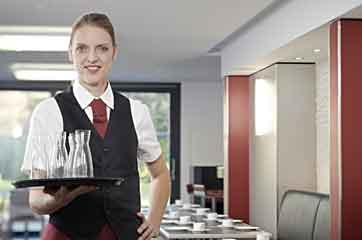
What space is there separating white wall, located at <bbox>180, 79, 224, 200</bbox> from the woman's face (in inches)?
380

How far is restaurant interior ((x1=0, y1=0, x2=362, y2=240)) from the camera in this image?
15.3 ft

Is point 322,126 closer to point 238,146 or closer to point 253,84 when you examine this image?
point 253,84

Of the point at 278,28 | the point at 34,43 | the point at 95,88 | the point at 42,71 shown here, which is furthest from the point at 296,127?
the point at 95,88

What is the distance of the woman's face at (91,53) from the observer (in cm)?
145

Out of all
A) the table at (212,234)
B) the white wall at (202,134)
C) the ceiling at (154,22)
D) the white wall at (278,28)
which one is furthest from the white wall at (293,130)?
the white wall at (202,134)

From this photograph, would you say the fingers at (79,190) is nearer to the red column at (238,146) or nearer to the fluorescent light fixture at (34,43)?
the fluorescent light fixture at (34,43)

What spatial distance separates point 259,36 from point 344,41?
188cm

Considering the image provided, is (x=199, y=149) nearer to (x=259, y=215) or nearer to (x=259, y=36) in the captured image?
(x=259, y=215)

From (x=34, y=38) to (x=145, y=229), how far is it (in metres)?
5.84

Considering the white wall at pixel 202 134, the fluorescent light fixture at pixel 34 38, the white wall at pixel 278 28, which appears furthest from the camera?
the white wall at pixel 202 134

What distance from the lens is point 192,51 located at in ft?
25.8

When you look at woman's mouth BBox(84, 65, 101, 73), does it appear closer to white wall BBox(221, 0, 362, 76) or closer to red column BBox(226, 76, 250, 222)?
white wall BBox(221, 0, 362, 76)

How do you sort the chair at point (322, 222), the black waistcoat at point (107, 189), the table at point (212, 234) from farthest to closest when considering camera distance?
the chair at point (322, 222) → the table at point (212, 234) → the black waistcoat at point (107, 189)

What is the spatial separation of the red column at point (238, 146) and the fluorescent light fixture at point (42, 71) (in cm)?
204
